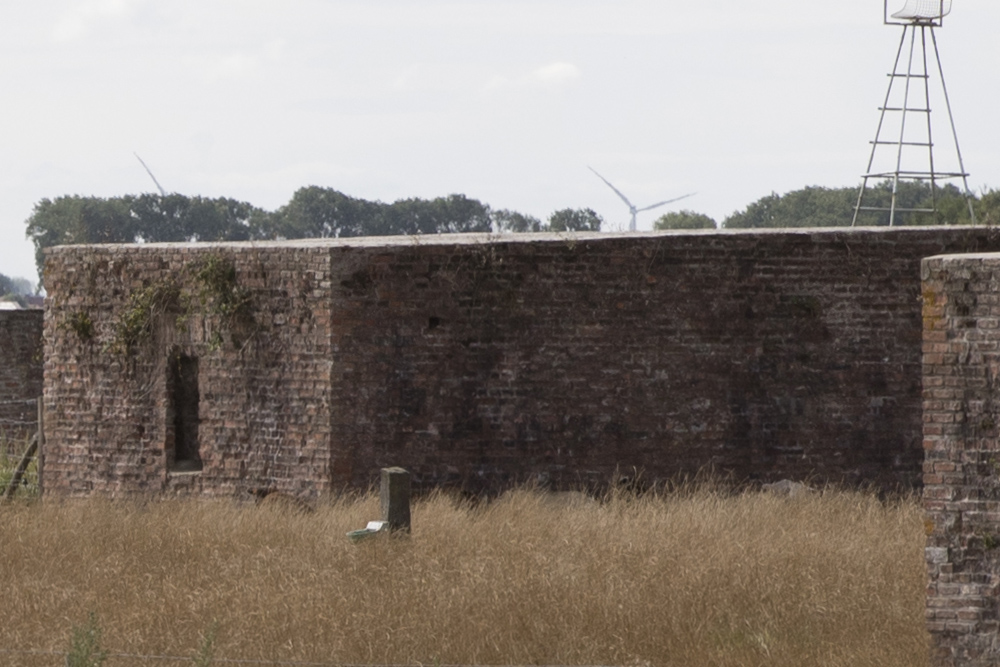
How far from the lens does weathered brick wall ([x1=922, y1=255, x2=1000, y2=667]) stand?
7961 millimetres

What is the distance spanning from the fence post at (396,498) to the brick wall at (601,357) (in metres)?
2.63

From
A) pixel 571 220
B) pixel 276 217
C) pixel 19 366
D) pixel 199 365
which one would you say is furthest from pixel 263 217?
pixel 199 365

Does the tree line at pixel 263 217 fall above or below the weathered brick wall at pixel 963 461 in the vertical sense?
above

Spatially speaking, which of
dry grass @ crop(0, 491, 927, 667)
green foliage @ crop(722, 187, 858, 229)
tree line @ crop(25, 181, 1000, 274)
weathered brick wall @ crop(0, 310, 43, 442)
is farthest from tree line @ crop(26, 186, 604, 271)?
dry grass @ crop(0, 491, 927, 667)

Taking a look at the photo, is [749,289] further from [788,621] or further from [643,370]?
[788,621]

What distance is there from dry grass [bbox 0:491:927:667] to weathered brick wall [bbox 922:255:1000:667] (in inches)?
21.7

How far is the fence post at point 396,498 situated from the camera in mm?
11266

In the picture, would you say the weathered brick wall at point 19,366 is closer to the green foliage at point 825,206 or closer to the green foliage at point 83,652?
the green foliage at point 83,652

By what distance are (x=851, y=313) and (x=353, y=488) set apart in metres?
4.67

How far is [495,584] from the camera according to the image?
994 centimetres

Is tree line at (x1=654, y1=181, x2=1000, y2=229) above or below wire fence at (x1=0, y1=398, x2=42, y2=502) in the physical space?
Answer: above

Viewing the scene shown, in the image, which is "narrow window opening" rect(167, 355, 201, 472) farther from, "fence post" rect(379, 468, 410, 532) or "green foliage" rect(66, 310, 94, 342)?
"fence post" rect(379, 468, 410, 532)

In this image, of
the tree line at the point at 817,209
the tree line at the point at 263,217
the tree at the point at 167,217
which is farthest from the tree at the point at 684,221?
the tree at the point at 167,217

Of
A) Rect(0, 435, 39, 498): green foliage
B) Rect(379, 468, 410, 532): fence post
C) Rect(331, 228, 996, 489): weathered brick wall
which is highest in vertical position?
Rect(331, 228, 996, 489): weathered brick wall
